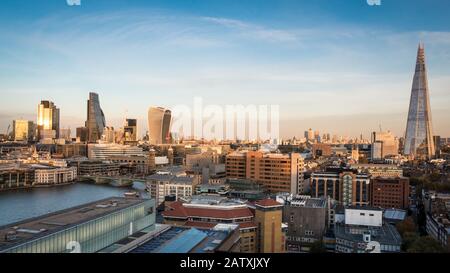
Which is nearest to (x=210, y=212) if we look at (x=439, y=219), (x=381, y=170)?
(x=439, y=219)

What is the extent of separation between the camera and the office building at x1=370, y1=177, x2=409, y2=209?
7367mm

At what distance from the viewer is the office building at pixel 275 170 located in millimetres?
8742

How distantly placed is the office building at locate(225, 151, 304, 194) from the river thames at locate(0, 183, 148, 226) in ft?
8.41

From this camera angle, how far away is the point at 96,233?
268 cm

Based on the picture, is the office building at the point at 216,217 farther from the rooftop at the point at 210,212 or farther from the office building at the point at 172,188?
the office building at the point at 172,188

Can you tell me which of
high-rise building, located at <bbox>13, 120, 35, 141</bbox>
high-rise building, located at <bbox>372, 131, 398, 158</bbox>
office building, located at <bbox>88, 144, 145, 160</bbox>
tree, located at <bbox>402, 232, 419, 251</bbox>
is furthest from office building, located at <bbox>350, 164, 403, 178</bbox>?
office building, located at <bbox>88, 144, 145, 160</bbox>

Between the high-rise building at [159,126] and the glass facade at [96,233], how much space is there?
1031 cm

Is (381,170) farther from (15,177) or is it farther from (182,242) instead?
(15,177)

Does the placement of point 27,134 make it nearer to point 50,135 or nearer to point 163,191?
point 50,135

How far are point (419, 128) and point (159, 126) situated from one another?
423 inches

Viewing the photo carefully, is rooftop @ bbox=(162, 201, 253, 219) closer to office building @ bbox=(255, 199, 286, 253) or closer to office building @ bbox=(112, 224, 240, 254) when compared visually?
office building @ bbox=(255, 199, 286, 253)

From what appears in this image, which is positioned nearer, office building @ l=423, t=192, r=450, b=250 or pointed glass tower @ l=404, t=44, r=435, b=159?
office building @ l=423, t=192, r=450, b=250
